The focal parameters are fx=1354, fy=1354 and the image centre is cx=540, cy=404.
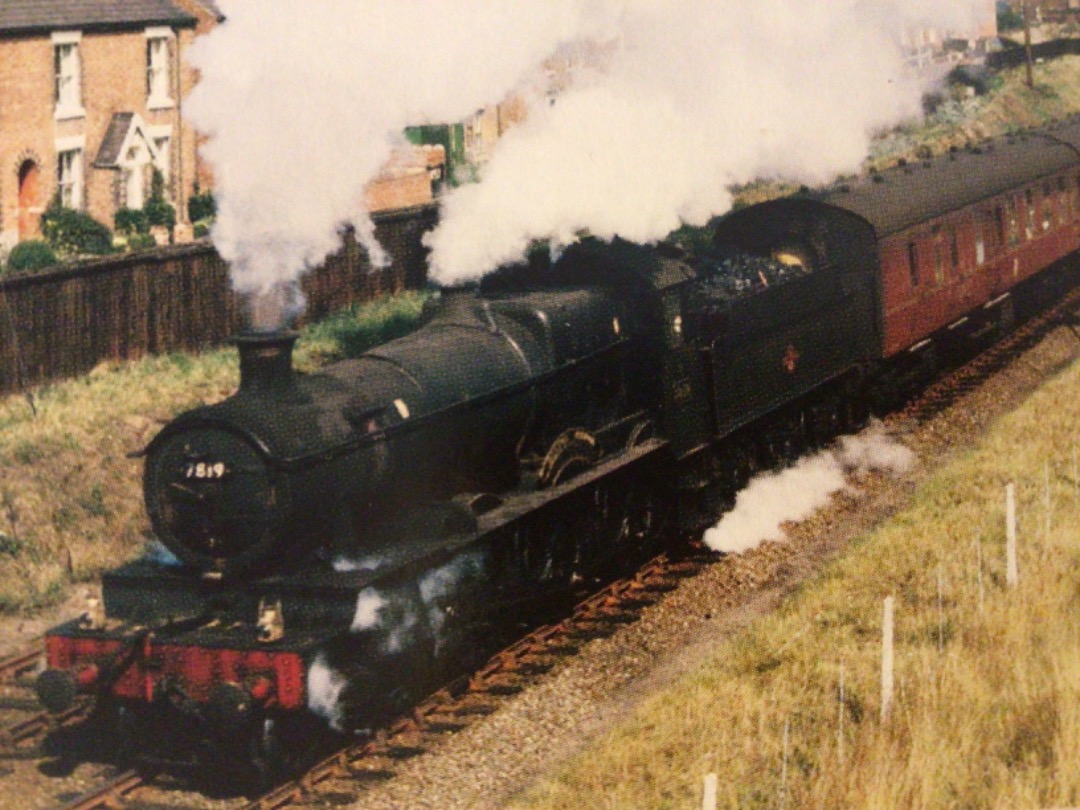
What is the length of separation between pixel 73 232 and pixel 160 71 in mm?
5819

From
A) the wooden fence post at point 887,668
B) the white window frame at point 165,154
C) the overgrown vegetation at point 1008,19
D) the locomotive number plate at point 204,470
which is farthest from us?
the overgrown vegetation at point 1008,19

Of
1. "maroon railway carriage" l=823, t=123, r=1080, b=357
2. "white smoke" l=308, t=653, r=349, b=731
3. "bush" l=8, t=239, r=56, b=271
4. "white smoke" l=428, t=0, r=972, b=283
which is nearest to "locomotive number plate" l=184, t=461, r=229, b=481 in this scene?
"white smoke" l=308, t=653, r=349, b=731

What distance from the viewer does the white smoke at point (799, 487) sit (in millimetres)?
13742

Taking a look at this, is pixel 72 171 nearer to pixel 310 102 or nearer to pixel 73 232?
pixel 73 232

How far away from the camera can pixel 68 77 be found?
28453 mm

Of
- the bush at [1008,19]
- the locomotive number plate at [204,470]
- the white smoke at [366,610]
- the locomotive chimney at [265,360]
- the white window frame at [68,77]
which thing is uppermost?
the bush at [1008,19]

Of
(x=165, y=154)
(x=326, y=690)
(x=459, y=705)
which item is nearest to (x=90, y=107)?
(x=165, y=154)

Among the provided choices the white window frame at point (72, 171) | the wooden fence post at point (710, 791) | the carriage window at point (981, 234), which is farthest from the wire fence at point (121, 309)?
the wooden fence post at point (710, 791)

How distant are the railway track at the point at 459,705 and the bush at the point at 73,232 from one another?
16971mm

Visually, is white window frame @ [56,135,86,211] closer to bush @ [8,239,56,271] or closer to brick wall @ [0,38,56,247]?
brick wall @ [0,38,56,247]

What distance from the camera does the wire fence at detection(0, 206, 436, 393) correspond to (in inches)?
661

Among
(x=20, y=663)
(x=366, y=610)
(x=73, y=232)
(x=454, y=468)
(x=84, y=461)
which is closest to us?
(x=366, y=610)

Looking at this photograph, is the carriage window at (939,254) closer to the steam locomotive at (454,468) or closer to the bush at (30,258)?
the steam locomotive at (454,468)

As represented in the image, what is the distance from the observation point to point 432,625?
370 inches
